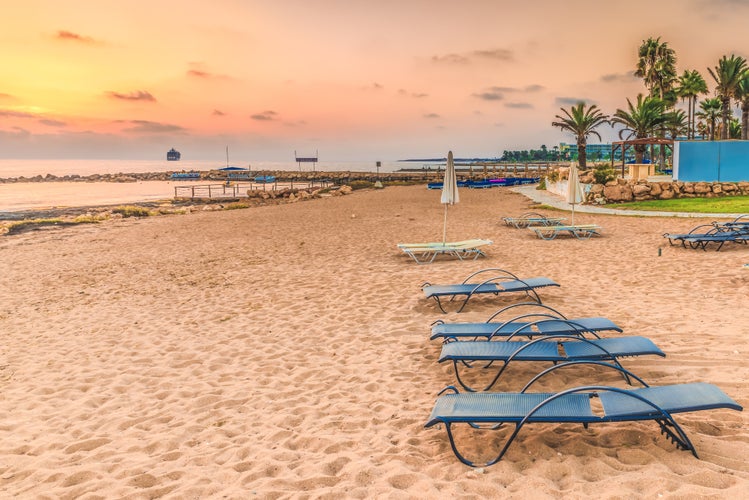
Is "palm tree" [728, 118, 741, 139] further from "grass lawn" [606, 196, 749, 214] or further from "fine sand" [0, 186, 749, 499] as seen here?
"fine sand" [0, 186, 749, 499]

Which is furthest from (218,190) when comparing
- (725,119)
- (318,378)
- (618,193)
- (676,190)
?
(318,378)

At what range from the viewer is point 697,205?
19.4 metres

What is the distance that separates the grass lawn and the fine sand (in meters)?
8.15

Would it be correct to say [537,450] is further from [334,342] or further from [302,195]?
[302,195]

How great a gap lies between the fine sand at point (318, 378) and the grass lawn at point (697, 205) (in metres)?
8.15

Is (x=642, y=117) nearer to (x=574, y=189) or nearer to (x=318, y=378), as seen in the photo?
(x=574, y=189)

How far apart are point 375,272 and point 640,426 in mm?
6740

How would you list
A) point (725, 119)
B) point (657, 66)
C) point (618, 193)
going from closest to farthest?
point (618, 193), point (725, 119), point (657, 66)

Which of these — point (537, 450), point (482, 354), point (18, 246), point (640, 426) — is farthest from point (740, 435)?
point (18, 246)

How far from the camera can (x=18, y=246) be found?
649 inches

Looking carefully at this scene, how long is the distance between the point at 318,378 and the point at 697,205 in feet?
65.0

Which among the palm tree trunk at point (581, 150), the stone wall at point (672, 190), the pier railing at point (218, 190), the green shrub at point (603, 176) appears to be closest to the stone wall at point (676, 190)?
the stone wall at point (672, 190)

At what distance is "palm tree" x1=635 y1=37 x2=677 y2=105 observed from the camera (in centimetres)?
4919

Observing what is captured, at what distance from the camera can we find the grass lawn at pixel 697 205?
17844 millimetres
